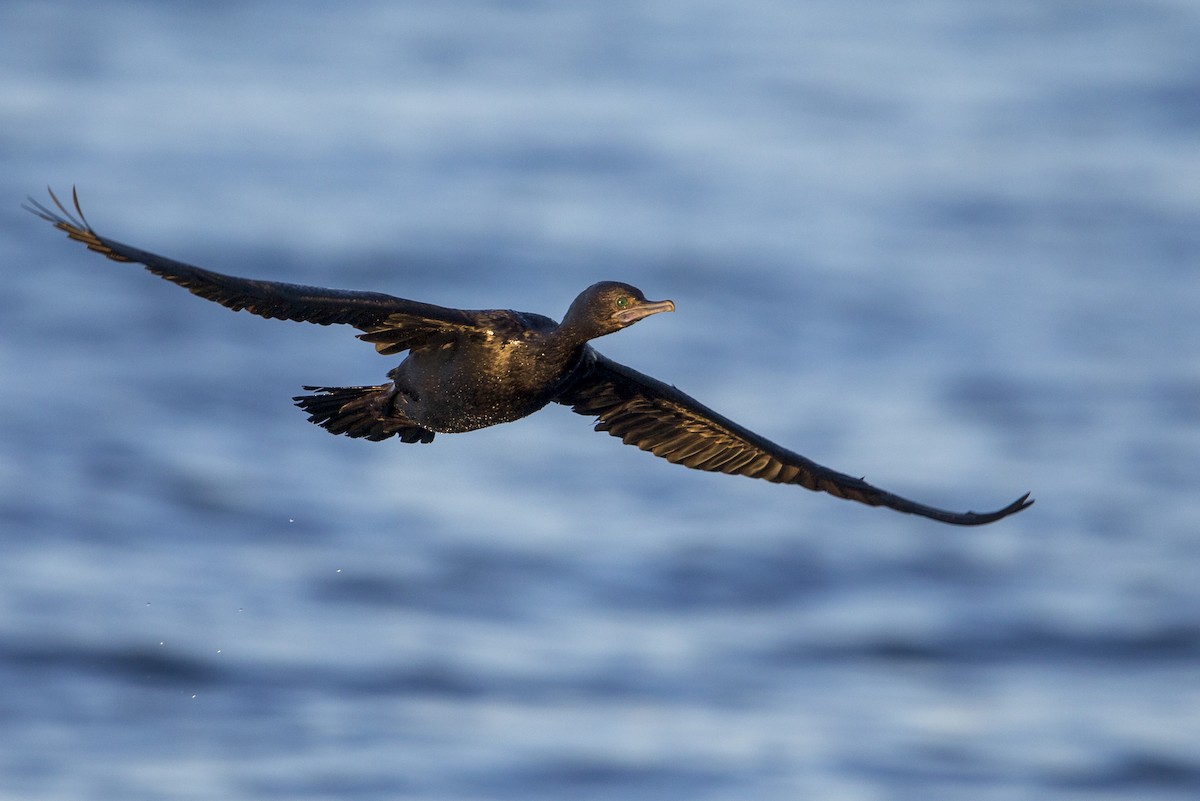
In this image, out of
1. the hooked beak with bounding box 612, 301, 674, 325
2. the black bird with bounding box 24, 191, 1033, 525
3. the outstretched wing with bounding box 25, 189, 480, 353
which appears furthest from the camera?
the hooked beak with bounding box 612, 301, 674, 325

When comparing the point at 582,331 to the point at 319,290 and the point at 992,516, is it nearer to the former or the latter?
the point at 319,290

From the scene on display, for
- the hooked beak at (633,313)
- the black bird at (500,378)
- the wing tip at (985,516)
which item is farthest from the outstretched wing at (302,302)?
the wing tip at (985,516)

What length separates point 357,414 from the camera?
10.6 meters

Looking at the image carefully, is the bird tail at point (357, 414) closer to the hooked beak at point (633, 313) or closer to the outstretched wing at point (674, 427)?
the outstretched wing at point (674, 427)

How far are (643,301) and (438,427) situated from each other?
4.76 feet

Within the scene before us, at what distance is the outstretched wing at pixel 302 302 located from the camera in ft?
26.5

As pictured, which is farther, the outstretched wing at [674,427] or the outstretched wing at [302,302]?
the outstretched wing at [674,427]

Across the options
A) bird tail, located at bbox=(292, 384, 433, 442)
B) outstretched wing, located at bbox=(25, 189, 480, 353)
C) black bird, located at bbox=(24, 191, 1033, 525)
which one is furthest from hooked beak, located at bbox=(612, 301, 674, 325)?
bird tail, located at bbox=(292, 384, 433, 442)

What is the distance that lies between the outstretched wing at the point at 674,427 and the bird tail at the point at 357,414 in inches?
37.5

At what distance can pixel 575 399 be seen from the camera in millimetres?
10898

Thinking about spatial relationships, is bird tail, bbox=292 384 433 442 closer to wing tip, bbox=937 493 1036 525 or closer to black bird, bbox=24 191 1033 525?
black bird, bbox=24 191 1033 525

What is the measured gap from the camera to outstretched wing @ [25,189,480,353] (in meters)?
8.08

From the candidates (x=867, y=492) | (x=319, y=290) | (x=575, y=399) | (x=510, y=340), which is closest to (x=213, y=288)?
(x=319, y=290)

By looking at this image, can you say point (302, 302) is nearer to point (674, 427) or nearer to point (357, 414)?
point (357, 414)
